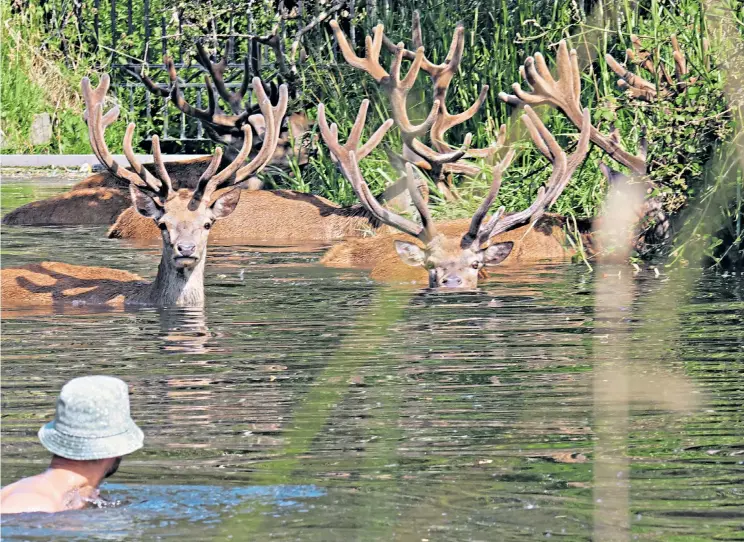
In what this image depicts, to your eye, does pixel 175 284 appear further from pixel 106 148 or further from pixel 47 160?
pixel 47 160

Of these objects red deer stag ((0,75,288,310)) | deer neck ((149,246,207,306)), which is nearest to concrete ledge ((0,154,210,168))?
red deer stag ((0,75,288,310))

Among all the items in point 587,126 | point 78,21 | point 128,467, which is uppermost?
point 78,21

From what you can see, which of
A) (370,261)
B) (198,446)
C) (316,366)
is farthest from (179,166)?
(198,446)

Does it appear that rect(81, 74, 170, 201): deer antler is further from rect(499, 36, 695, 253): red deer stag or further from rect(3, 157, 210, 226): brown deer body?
rect(3, 157, 210, 226): brown deer body

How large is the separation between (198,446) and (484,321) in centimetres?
407

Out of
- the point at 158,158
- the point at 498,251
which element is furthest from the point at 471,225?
the point at 158,158

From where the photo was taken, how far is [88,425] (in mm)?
4926

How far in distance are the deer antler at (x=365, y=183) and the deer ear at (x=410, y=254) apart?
0.14m

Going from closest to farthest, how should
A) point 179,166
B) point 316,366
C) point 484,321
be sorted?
point 316,366
point 484,321
point 179,166

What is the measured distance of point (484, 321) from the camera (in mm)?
10109

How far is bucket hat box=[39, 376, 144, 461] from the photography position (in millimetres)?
4918

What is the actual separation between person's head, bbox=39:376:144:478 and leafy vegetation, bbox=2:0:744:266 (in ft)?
24.3

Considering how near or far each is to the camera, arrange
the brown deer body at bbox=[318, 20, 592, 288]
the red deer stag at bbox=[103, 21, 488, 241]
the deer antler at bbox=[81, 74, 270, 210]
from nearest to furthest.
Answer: the deer antler at bbox=[81, 74, 270, 210] → the brown deer body at bbox=[318, 20, 592, 288] → the red deer stag at bbox=[103, 21, 488, 241]

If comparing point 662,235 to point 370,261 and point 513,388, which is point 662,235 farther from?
point 513,388
